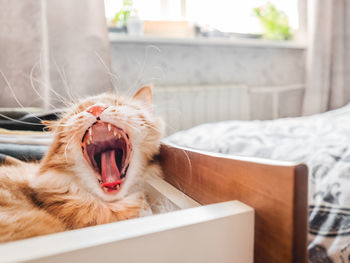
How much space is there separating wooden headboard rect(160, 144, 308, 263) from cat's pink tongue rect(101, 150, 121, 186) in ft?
0.42

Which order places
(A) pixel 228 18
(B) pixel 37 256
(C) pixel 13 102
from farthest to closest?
1. (A) pixel 228 18
2. (C) pixel 13 102
3. (B) pixel 37 256

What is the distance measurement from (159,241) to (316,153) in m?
0.57

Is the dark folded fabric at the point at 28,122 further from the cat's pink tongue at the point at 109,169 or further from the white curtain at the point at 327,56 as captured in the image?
the white curtain at the point at 327,56

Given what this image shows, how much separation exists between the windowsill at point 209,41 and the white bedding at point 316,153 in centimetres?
67

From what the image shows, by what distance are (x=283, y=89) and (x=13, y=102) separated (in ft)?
6.35

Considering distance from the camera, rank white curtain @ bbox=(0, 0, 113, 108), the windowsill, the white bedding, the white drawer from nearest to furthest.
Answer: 1. the white drawer
2. the white bedding
3. white curtain @ bbox=(0, 0, 113, 108)
4. the windowsill

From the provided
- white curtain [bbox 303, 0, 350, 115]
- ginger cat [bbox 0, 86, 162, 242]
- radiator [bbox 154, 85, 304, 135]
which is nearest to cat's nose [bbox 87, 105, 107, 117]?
ginger cat [bbox 0, 86, 162, 242]

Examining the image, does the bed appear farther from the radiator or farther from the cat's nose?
the radiator

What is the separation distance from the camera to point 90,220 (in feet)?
1.01

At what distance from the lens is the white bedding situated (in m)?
0.48

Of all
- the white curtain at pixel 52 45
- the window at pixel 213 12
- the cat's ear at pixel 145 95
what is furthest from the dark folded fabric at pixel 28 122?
the window at pixel 213 12

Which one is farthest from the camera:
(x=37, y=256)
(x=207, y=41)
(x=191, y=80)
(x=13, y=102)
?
(x=191, y=80)

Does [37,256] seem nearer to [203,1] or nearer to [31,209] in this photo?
[31,209]

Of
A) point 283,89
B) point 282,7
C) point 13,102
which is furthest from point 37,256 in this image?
point 282,7
